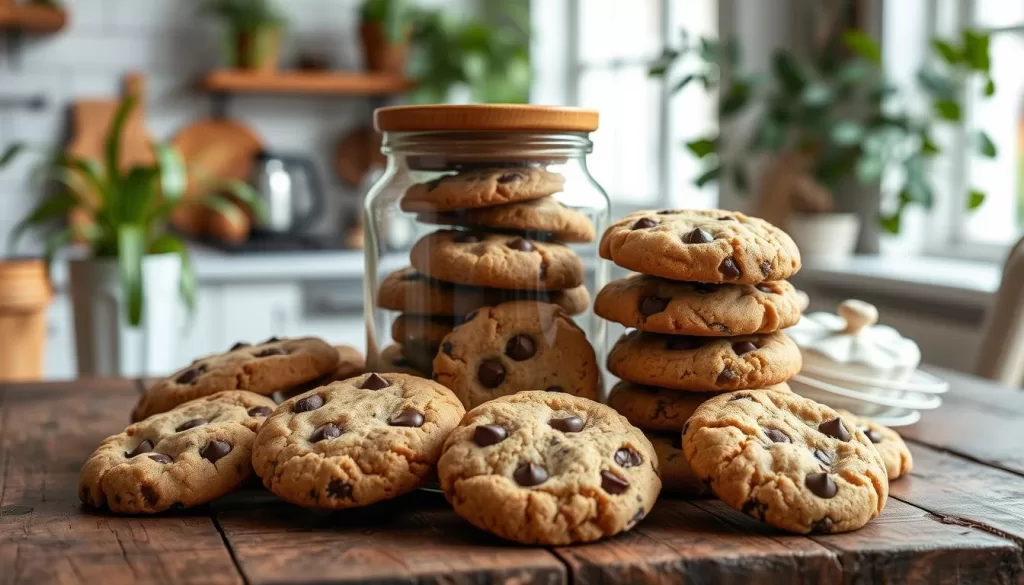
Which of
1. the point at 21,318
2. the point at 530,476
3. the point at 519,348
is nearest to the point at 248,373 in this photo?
the point at 519,348

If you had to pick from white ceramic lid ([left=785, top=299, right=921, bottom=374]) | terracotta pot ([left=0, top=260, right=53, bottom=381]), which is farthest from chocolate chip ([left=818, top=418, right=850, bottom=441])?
terracotta pot ([left=0, top=260, right=53, bottom=381])

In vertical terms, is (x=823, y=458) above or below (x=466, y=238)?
below

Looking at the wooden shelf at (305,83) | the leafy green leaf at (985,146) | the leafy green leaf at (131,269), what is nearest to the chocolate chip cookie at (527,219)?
the leafy green leaf at (131,269)

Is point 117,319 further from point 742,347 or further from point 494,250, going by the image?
point 742,347

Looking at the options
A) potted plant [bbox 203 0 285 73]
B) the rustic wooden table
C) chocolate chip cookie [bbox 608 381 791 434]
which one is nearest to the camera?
the rustic wooden table

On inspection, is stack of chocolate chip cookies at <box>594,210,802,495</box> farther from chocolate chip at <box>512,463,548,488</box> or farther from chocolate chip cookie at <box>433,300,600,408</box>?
chocolate chip at <box>512,463,548,488</box>

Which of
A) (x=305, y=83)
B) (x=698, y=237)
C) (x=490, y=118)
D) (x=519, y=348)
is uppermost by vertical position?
(x=305, y=83)
